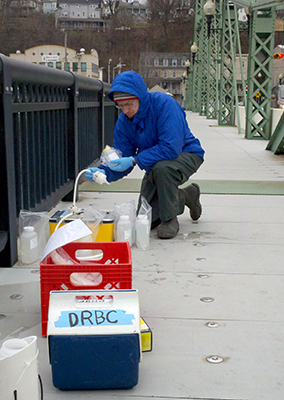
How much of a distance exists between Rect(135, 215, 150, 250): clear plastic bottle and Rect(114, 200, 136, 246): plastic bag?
0.19ft

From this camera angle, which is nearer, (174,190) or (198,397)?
(198,397)

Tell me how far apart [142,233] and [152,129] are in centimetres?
86

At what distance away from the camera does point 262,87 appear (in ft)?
44.3

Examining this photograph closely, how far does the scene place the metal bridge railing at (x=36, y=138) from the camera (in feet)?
10.9

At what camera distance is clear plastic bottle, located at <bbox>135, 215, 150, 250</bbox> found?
13.1 ft

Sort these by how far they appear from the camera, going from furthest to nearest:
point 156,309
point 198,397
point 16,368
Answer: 1. point 156,309
2. point 198,397
3. point 16,368

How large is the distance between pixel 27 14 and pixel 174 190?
12374 centimetres

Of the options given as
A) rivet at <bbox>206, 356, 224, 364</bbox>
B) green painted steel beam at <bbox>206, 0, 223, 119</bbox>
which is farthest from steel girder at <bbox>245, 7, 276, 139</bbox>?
rivet at <bbox>206, 356, 224, 364</bbox>

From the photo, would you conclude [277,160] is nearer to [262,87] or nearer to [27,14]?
[262,87]

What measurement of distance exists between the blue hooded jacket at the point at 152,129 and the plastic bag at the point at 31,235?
0.76m

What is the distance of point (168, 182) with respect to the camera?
4.24 metres

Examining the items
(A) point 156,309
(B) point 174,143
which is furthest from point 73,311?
(B) point 174,143

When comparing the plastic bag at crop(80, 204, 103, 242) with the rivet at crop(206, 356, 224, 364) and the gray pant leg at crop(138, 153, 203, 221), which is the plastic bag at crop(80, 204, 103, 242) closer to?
the gray pant leg at crop(138, 153, 203, 221)

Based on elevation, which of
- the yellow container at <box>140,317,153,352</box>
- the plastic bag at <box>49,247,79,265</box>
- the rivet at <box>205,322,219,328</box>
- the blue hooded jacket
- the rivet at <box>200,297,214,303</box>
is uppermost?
the blue hooded jacket
